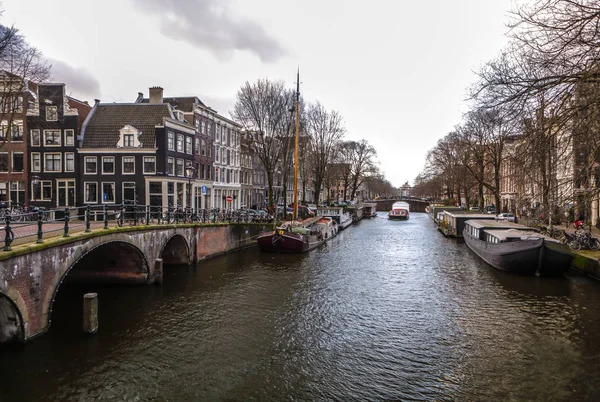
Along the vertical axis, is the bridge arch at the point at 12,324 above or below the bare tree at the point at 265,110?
below

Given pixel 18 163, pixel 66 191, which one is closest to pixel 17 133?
pixel 18 163

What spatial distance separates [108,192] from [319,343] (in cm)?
3254

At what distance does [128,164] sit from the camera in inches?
1518

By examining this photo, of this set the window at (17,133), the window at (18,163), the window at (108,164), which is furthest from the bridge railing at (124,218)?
the window at (17,133)

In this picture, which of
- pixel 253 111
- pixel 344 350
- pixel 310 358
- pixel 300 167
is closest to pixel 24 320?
pixel 310 358

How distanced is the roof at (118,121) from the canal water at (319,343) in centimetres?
2179

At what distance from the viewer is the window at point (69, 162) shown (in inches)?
1506

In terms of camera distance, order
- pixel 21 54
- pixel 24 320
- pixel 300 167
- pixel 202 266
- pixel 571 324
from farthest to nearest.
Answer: pixel 300 167, pixel 202 266, pixel 21 54, pixel 571 324, pixel 24 320

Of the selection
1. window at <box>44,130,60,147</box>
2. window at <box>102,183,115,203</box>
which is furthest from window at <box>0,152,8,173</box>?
window at <box>102,183,115,203</box>

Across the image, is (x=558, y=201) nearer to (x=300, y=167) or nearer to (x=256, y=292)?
(x=256, y=292)

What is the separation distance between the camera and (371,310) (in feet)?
54.4

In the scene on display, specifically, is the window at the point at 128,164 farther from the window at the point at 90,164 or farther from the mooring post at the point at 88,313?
the mooring post at the point at 88,313

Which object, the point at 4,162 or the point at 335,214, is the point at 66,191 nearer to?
the point at 4,162

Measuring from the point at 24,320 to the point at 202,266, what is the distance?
13749 millimetres
